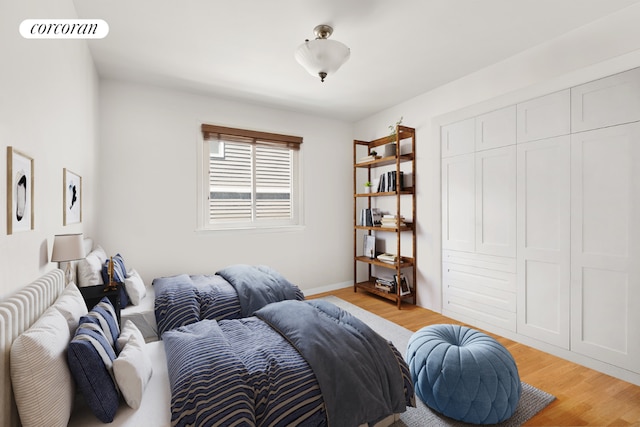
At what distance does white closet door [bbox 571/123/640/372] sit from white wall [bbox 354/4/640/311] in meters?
0.55

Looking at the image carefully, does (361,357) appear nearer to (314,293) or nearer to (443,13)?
(443,13)

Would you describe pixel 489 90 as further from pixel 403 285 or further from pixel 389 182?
pixel 403 285

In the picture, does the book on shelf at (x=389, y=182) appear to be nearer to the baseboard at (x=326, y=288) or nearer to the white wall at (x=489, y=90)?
the white wall at (x=489, y=90)

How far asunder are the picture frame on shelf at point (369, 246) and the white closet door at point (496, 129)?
75.3 inches

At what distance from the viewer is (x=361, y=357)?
1.64 meters

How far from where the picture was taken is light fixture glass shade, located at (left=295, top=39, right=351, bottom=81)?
2277 mm

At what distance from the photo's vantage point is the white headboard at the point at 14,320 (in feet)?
3.21

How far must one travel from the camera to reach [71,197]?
2180 millimetres

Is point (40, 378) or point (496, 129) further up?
point (496, 129)

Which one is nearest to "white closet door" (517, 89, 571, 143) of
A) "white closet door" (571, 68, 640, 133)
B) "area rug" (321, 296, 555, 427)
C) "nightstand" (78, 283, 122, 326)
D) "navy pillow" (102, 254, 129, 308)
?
"white closet door" (571, 68, 640, 133)

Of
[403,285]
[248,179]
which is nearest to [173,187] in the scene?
[248,179]

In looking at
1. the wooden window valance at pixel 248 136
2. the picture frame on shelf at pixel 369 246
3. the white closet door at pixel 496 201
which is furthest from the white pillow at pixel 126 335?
the picture frame on shelf at pixel 369 246

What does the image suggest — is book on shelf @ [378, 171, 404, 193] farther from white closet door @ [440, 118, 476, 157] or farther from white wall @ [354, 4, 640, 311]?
white closet door @ [440, 118, 476, 157]

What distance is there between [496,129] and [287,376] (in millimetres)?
2996
